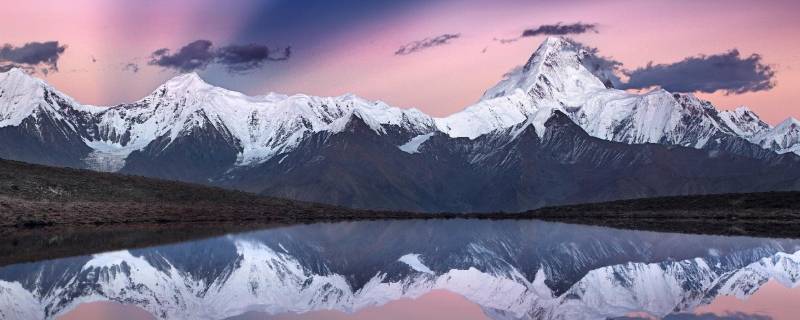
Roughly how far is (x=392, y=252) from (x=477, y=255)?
6238mm

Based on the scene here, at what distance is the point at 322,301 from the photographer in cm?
3897

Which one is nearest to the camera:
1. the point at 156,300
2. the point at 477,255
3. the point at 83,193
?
the point at 156,300

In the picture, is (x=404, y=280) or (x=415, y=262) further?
(x=415, y=262)

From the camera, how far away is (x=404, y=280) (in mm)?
46812

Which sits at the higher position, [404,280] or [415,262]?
[404,280]

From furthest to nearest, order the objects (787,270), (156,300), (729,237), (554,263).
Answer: (729,237)
(554,263)
(787,270)
(156,300)

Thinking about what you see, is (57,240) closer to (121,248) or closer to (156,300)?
(121,248)

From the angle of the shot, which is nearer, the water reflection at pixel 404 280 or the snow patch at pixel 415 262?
the water reflection at pixel 404 280

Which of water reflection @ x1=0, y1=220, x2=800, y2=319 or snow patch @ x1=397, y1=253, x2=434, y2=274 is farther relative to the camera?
snow patch @ x1=397, y1=253, x2=434, y2=274

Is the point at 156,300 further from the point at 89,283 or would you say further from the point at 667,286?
the point at 667,286

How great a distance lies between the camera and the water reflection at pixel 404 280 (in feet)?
118

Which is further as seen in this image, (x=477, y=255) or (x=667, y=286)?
(x=477, y=255)

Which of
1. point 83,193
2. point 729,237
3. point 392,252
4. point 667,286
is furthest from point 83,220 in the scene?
point 667,286

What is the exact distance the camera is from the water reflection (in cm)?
3597
